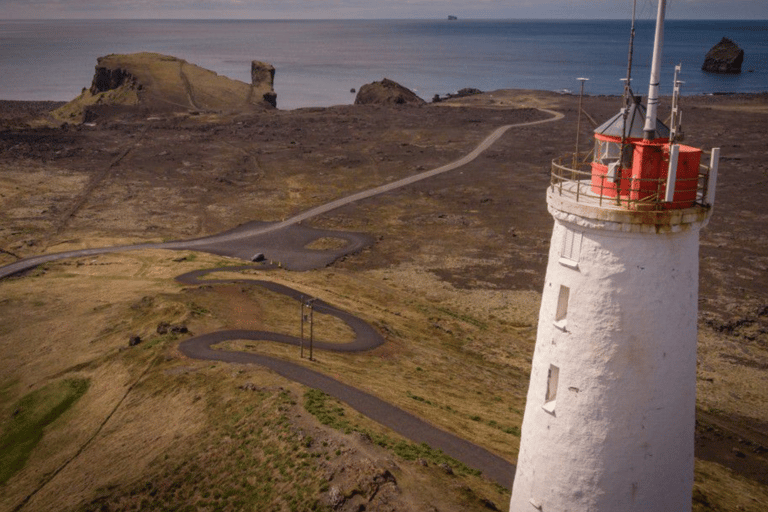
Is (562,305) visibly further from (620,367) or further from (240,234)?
(240,234)

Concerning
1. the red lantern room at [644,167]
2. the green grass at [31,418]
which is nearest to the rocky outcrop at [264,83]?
the green grass at [31,418]

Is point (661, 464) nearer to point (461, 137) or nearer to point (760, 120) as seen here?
point (461, 137)

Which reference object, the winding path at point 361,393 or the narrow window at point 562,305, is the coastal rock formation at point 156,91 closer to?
the winding path at point 361,393

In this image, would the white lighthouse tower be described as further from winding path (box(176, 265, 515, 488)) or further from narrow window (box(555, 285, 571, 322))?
winding path (box(176, 265, 515, 488))

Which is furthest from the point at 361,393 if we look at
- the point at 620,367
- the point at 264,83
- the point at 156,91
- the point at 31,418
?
A: the point at 264,83

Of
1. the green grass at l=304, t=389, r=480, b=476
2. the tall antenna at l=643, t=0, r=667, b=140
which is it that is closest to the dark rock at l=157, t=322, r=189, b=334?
the green grass at l=304, t=389, r=480, b=476

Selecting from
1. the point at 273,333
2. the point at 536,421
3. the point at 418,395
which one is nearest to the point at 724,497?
the point at 418,395
